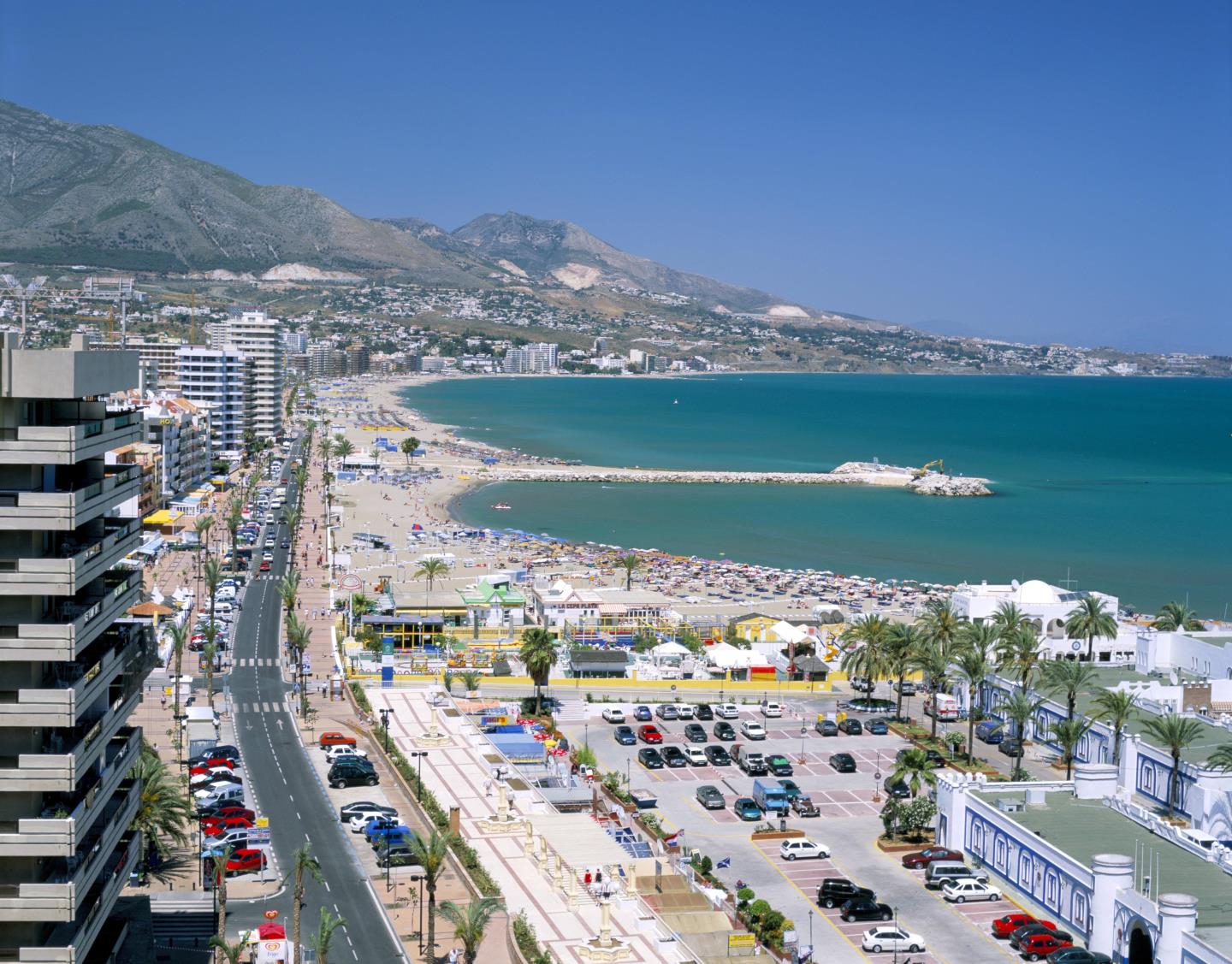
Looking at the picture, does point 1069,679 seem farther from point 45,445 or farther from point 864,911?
point 45,445

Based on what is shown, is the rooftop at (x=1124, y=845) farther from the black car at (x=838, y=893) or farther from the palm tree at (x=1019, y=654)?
the palm tree at (x=1019, y=654)

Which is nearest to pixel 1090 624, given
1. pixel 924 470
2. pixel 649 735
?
pixel 649 735

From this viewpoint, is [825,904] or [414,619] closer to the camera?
[825,904]

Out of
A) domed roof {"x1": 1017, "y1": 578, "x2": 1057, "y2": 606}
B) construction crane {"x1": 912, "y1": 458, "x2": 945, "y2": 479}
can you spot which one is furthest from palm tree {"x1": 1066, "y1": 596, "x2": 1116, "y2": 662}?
construction crane {"x1": 912, "y1": 458, "x2": 945, "y2": 479}

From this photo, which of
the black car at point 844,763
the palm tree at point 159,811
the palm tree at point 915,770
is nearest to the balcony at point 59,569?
the palm tree at point 159,811

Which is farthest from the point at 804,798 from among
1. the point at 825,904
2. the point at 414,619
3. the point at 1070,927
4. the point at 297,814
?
the point at 414,619

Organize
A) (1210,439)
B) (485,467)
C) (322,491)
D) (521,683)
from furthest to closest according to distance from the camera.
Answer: (1210,439)
(485,467)
(322,491)
(521,683)

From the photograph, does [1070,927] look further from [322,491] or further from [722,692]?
[322,491]
